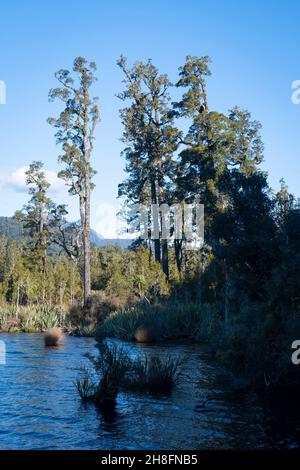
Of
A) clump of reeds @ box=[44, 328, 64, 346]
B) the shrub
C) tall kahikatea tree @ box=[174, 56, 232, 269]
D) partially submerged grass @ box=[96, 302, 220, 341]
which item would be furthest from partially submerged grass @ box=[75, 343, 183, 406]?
tall kahikatea tree @ box=[174, 56, 232, 269]

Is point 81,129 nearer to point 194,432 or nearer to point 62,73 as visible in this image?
point 62,73

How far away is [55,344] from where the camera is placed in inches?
821

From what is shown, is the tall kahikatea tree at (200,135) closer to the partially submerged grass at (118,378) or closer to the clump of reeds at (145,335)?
the clump of reeds at (145,335)

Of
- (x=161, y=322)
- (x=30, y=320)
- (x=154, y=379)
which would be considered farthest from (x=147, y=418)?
(x=30, y=320)

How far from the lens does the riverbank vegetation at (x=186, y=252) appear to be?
37.6 feet

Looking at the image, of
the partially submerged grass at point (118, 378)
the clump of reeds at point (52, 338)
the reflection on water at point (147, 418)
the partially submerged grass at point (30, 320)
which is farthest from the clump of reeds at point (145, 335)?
the partially submerged grass at point (118, 378)

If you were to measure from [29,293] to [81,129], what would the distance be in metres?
11.2

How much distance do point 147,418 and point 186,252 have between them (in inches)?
1188

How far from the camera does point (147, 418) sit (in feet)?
30.8

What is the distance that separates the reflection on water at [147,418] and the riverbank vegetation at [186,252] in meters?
0.92

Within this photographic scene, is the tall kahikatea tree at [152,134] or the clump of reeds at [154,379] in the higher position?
the tall kahikatea tree at [152,134]

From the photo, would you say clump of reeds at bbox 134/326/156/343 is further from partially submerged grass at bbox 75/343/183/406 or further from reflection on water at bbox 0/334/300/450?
partially submerged grass at bbox 75/343/183/406

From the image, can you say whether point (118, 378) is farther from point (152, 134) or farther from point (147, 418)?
point (152, 134)

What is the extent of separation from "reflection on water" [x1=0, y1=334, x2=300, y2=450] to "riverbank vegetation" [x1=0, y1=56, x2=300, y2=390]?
3.01 feet
